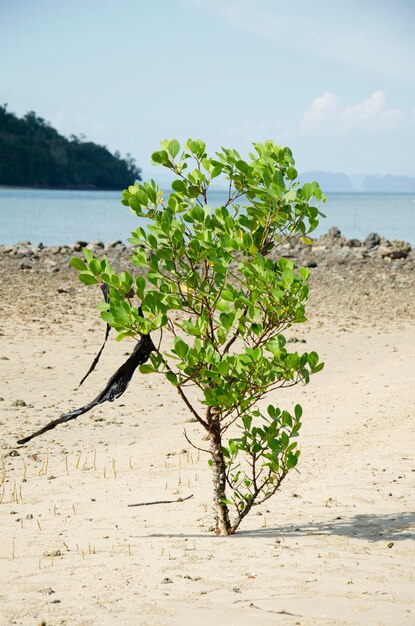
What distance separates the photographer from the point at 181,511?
19.7 feet

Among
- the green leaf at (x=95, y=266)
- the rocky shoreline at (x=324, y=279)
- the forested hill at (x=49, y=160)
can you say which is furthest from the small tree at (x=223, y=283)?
the forested hill at (x=49, y=160)

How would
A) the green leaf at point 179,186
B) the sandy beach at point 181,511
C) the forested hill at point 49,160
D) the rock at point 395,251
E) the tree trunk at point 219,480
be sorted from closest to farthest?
the sandy beach at point 181,511 → the green leaf at point 179,186 → the tree trunk at point 219,480 → the rock at point 395,251 → the forested hill at point 49,160

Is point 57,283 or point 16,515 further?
point 57,283

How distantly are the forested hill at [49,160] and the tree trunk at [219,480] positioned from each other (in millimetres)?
104824

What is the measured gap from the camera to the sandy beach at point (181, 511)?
14.3 ft

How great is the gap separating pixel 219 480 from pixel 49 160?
111205mm

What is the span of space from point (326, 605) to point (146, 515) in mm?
1879

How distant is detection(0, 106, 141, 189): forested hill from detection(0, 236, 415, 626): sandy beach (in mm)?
99472

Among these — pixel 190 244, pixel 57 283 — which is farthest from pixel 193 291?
pixel 57 283

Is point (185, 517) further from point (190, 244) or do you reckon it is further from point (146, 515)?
point (190, 244)

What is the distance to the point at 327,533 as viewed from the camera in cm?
541

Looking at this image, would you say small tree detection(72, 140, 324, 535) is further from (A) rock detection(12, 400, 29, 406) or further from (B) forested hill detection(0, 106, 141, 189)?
(B) forested hill detection(0, 106, 141, 189)

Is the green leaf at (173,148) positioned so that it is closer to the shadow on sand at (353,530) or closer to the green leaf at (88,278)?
the green leaf at (88,278)

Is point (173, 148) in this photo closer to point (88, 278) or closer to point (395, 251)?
point (88, 278)
